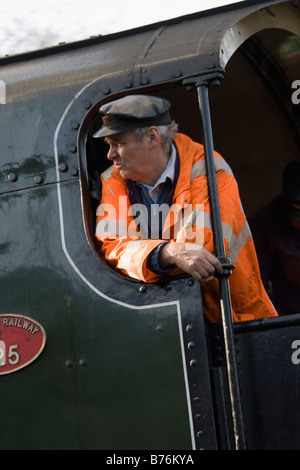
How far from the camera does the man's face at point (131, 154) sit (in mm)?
3621

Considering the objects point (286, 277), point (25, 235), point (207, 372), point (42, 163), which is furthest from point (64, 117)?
point (286, 277)

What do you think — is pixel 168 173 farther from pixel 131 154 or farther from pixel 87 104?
pixel 87 104

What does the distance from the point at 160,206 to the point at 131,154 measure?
0.27 meters

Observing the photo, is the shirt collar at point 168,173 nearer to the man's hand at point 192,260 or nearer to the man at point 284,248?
the man's hand at point 192,260

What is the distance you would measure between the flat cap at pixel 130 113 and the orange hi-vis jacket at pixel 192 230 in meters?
0.23

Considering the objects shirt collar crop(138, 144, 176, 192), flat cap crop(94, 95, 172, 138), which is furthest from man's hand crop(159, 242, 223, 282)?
flat cap crop(94, 95, 172, 138)

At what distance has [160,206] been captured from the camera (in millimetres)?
3621

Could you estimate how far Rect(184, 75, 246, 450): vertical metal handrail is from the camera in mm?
3180

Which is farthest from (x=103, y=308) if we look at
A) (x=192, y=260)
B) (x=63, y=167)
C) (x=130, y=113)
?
(x=130, y=113)

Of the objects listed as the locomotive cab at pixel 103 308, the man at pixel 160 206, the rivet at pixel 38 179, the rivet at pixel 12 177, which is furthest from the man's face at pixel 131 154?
the rivet at pixel 12 177

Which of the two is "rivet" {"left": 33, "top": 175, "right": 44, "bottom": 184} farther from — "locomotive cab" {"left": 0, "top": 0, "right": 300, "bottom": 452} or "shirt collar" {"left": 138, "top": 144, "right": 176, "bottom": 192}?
"shirt collar" {"left": 138, "top": 144, "right": 176, "bottom": 192}

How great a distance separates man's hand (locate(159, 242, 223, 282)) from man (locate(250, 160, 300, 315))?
1273 mm

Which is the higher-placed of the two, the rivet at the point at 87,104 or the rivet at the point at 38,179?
the rivet at the point at 87,104

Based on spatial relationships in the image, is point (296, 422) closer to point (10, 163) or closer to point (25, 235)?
point (25, 235)
